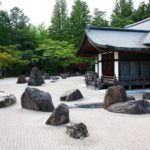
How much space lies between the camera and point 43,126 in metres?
7.68

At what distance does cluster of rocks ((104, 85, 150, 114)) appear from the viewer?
941 centimetres

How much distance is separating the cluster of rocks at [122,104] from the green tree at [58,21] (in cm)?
3315

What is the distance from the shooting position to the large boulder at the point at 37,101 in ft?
33.4

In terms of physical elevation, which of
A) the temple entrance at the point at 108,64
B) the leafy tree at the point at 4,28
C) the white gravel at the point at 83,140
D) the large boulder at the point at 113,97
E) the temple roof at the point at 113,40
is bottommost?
the white gravel at the point at 83,140

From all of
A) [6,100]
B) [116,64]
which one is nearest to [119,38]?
[116,64]

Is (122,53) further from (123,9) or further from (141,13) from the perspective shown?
(123,9)

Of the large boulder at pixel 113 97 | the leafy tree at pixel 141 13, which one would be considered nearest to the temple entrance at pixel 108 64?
the large boulder at pixel 113 97

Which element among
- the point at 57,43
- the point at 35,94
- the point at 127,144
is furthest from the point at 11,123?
the point at 57,43

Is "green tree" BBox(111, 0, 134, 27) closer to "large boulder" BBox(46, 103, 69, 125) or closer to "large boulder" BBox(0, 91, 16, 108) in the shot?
"large boulder" BBox(0, 91, 16, 108)

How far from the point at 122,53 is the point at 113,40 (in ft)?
3.71

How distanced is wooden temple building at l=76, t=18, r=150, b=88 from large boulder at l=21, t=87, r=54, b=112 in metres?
6.44

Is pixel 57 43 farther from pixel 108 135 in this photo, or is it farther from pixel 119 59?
pixel 108 135

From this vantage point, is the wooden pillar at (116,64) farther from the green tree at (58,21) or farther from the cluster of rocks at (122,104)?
the green tree at (58,21)

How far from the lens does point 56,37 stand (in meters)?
43.4
